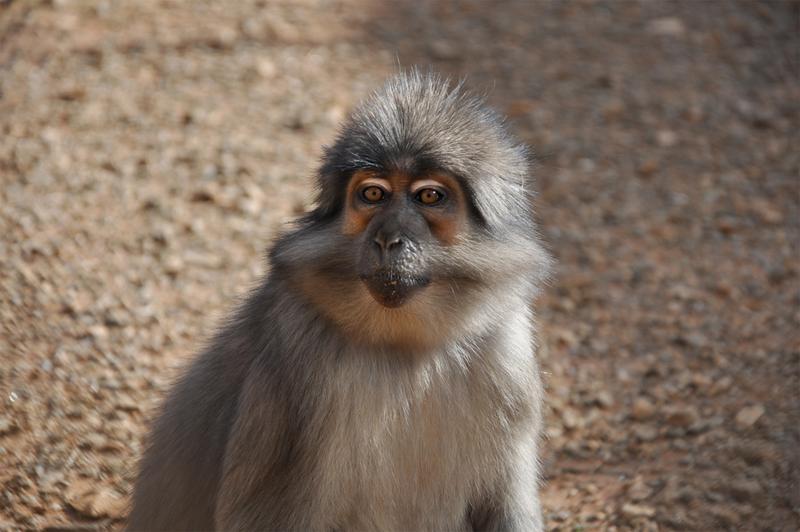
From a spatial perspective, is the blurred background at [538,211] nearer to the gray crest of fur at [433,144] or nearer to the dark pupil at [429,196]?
the gray crest of fur at [433,144]

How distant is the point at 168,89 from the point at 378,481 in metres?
4.47

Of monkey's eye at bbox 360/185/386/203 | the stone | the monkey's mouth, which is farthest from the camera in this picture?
the stone

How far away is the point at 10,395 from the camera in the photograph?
5.05 m

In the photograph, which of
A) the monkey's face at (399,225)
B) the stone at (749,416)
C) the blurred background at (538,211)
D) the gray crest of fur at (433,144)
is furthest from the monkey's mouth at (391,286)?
the stone at (749,416)

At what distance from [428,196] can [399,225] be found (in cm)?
16

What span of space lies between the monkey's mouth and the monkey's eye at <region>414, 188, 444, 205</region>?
241 millimetres

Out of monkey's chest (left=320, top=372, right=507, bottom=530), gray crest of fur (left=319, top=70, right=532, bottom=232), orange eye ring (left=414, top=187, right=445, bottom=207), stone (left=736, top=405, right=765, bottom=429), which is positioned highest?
gray crest of fur (left=319, top=70, right=532, bottom=232)

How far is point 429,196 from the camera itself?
3.47 m

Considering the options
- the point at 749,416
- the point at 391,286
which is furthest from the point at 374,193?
the point at 749,416

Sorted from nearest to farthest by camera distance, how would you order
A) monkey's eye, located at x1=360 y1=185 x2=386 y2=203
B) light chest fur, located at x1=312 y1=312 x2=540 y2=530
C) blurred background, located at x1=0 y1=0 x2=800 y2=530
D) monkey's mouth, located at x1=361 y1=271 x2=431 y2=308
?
monkey's mouth, located at x1=361 y1=271 x2=431 y2=308 → monkey's eye, located at x1=360 y1=185 x2=386 y2=203 → light chest fur, located at x1=312 y1=312 x2=540 y2=530 → blurred background, located at x1=0 y1=0 x2=800 y2=530

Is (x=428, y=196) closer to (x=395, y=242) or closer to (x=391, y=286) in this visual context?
(x=395, y=242)

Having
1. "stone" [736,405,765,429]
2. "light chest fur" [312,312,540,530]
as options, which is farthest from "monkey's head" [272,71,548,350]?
"stone" [736,405,765,429]

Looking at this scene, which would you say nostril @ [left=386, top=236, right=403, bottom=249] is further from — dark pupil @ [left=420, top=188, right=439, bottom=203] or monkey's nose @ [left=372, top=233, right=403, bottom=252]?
dark pupil @ [left=420, top=188, right=439, bottom=203]

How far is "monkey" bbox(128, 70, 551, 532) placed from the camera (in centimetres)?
348
